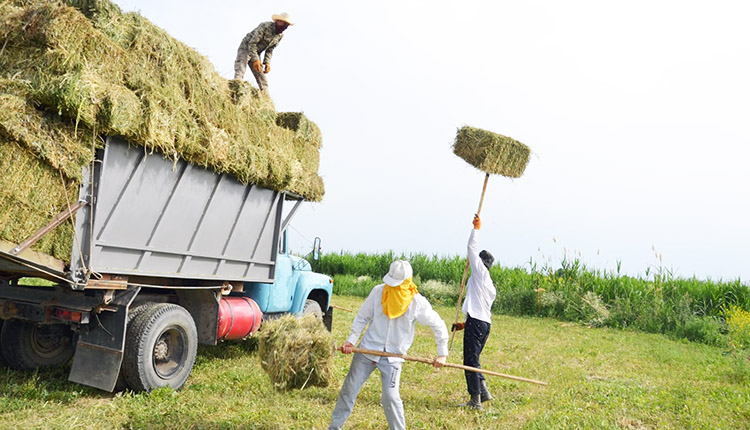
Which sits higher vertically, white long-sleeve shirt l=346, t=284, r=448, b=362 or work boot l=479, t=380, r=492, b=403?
white long-sleeve shirt l=346, t=284, r=448, b=362

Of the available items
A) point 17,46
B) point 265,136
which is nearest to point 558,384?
point 265,136

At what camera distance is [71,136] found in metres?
5.71

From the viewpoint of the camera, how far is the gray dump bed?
6035mm

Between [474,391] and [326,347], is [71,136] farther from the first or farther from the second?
[474,391]

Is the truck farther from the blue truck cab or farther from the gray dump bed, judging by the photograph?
the blue truck cab

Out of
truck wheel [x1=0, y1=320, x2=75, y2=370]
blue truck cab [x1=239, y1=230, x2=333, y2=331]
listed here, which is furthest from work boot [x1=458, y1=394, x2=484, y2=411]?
truck wheel [x1=0, y1=320, x2=75, y2=370]

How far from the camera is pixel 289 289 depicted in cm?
985

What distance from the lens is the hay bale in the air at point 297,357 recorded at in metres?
5.54

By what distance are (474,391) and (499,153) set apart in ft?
14.1

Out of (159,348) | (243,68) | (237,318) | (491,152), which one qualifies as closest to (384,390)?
(159,348)

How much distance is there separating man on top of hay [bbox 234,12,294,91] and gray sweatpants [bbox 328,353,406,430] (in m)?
7.49

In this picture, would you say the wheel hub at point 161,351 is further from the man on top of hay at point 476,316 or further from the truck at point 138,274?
the man on top of hay at point 476,316

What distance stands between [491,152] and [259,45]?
5265 millimetres

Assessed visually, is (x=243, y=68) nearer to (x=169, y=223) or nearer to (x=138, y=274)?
(x=169, y=223)
